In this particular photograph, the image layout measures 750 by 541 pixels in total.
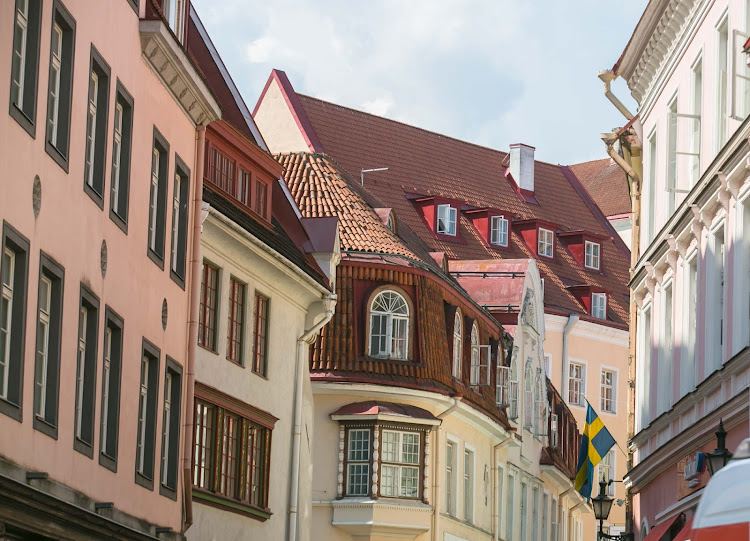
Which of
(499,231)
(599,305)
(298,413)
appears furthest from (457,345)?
(599,305)

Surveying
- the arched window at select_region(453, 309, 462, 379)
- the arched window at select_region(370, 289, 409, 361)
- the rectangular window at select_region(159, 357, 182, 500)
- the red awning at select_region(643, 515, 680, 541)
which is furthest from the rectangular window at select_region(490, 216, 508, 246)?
the rectangular window at select_region(159, 357, 182, 500)

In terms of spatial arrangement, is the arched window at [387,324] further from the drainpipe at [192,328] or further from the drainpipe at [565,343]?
the drainpipe at [565,343]

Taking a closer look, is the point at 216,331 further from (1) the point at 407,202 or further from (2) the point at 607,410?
(2) the point at 607,410

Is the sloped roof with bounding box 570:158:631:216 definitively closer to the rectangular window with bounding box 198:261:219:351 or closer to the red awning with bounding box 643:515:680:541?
the red awning with bounding box 643:515:680:541

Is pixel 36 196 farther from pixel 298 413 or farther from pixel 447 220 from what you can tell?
pixel 447 220

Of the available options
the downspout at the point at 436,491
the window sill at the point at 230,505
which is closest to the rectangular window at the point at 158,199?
the window sill at the point at 230,505

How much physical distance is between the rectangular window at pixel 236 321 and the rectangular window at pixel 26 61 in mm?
12139

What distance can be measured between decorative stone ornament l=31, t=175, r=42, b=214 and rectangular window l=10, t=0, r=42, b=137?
0.56 metres

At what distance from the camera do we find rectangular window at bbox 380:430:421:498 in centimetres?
3953

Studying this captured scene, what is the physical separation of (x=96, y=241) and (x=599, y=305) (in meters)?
52.9

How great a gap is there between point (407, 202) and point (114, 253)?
1777 inches

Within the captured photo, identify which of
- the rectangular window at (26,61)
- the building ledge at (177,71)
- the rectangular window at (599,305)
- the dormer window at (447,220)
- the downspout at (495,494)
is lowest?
the downspout at (495,494)

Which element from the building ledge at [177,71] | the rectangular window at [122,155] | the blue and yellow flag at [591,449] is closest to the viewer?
the rectangular window at [122,155]

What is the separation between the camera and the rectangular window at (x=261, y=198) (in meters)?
32.2
